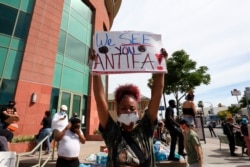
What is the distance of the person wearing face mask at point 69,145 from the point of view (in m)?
3.78

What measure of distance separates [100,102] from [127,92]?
258 mm

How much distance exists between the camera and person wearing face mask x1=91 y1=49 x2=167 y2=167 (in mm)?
1550

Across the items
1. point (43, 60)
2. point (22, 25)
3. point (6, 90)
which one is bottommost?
point (6, 90)

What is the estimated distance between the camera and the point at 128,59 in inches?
81.1

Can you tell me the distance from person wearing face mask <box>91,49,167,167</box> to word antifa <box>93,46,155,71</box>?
0.66 ft

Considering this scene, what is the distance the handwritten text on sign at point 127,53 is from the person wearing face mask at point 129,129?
0.18m

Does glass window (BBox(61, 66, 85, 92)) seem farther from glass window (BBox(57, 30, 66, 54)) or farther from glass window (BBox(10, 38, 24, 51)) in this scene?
glass window (BBox(10, 38, 24, 51))

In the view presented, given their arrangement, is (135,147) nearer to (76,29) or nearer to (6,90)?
(6,90)

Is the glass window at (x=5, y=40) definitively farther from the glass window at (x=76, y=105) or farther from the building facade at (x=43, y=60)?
the glass window at (x=76, y=105)

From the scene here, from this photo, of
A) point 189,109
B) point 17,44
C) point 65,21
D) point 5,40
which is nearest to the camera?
point 189,109

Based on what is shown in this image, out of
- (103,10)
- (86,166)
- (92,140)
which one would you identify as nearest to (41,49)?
(92,140)

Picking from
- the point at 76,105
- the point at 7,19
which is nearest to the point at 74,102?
the point at 76,105

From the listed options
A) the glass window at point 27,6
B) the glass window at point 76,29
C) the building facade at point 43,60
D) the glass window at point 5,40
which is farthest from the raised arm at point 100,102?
the glass window at point 76,29

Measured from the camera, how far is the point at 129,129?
1.67 meters
